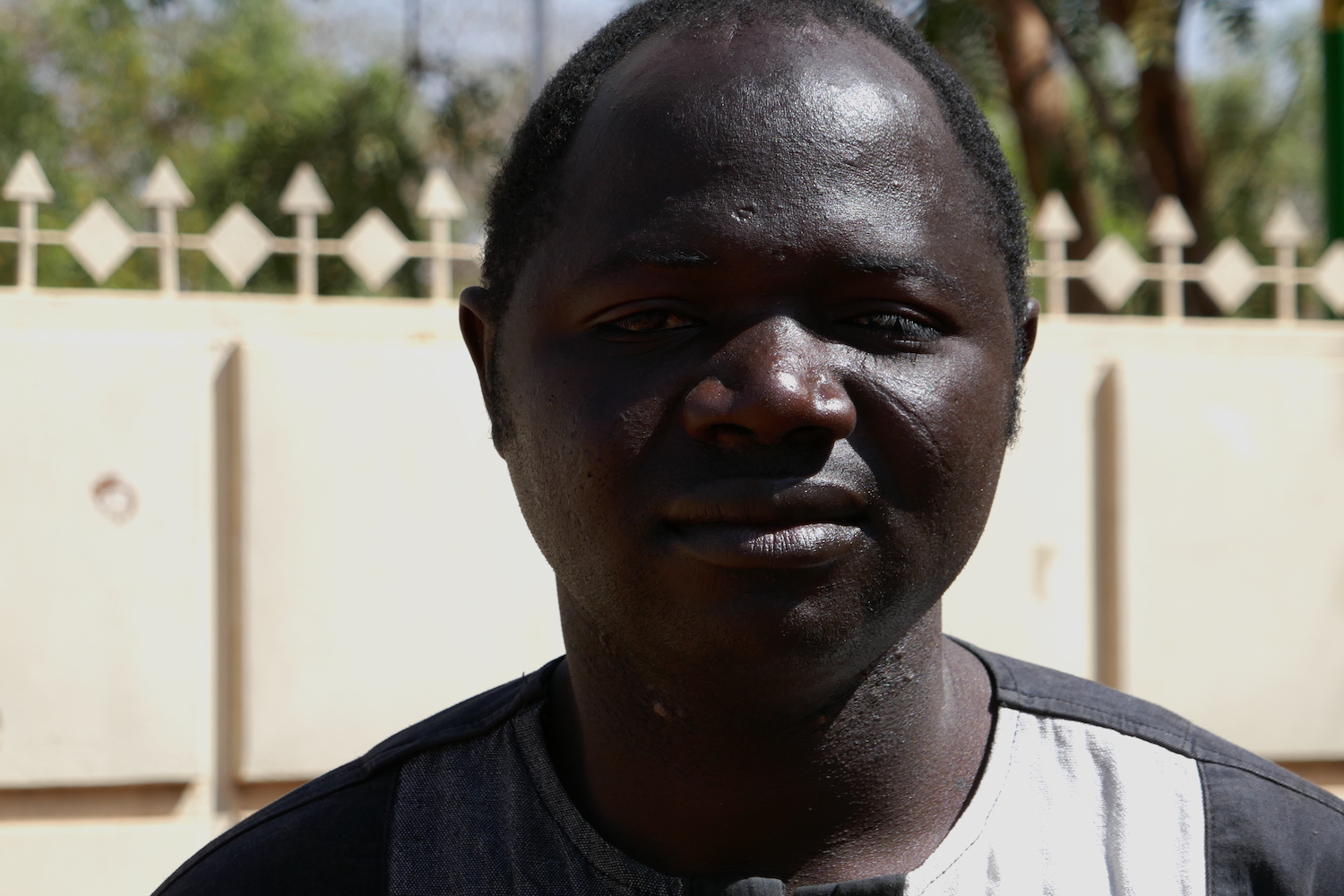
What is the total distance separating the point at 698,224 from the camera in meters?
1.31

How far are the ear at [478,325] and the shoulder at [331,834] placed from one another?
1.31 feet

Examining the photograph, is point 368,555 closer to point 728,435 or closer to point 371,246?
point 371,246

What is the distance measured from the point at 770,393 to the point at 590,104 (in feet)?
1.43

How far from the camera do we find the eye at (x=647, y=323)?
1335 mm

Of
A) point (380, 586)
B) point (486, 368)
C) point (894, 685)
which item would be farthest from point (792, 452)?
point (380, 586)

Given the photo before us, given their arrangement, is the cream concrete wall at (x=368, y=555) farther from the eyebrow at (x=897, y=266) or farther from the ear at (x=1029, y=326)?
the eyebrow at (x=897, y=266)

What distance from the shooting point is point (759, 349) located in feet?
4.19

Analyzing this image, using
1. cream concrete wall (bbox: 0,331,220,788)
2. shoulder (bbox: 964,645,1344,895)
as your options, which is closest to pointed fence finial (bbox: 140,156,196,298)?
cream concrete wall (bbox: 0,331,220,788)

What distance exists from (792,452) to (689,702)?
0.31 metres

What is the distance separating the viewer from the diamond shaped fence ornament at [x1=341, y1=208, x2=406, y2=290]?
174 inches

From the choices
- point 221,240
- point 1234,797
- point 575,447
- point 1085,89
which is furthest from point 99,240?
point 1085,89

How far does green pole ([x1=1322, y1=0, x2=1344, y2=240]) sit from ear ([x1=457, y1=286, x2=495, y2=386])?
4832mm

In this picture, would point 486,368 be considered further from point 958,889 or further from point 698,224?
point 958,889

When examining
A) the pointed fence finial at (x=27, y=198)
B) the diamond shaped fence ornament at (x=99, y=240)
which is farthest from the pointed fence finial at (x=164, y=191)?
the pointed fence finial at (x=27, y=198)
